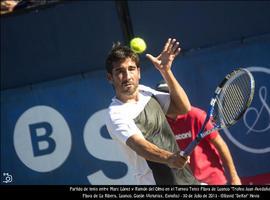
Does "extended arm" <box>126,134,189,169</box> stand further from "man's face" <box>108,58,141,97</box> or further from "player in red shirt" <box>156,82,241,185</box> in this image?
"player in red shirt" <box>156,82,241,185</box>

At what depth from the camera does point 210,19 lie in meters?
6.84

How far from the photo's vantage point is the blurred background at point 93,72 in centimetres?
662

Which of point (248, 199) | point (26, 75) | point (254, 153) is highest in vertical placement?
point (26, 75)

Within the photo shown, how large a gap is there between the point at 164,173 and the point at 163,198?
0.15m

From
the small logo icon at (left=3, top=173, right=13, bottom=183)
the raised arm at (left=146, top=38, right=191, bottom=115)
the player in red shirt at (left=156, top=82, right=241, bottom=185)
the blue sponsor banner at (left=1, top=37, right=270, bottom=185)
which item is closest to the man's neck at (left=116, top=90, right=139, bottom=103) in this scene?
the raised arm at (left=146, top=38, right=191, bottom=115)

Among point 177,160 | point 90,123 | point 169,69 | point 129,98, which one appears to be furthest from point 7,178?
point 177,160

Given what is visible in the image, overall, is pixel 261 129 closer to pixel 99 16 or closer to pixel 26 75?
pixel 99 16

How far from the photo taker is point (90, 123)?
7039 mm

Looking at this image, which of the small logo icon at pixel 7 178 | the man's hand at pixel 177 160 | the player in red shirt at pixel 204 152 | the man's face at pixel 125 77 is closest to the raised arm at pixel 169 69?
the man's face at pixel 125 77

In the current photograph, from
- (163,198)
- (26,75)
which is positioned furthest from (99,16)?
(163,198)

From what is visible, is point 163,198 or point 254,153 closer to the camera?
point 163,198

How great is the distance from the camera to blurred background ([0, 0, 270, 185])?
6.62 meters

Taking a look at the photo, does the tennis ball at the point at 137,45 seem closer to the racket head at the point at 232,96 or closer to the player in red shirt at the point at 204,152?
the player in red shirt at the point at 204,152

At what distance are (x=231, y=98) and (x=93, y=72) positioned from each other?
2.27 metres
